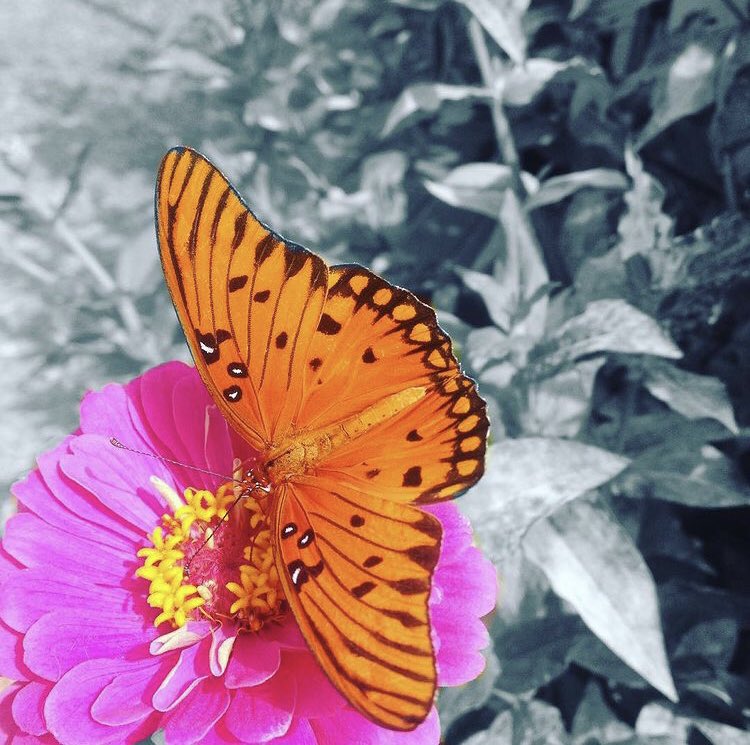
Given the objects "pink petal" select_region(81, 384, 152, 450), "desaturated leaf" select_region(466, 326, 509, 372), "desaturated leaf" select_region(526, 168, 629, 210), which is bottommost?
"desaturated leaf" select_region(466, 326, 509, 372)

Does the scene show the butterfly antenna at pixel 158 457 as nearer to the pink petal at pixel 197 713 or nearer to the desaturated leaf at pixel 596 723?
the pink petal at pixel 197 713

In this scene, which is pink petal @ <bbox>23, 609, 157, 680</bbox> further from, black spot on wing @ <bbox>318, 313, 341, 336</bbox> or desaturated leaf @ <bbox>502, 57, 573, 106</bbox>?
desaturated leaf @ <bbox>502, 57, 573, 106</bbox>

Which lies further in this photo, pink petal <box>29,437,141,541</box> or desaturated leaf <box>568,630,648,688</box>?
desaturated leaf <box>568,630,648,688</box>

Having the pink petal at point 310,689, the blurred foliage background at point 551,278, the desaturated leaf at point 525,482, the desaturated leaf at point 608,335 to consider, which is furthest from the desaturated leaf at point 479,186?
the pink petal at point 310,689

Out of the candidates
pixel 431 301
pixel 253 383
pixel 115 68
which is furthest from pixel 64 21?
pixel 253 383

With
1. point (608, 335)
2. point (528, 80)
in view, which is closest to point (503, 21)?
point (528, 80)

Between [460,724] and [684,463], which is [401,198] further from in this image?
[460,724]

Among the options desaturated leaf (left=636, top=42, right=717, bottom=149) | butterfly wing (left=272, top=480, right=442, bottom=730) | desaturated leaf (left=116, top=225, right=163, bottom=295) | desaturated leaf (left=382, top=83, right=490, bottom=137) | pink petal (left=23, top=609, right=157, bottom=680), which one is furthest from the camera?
desaturated leaf (left=116, top=225, right=163, bottom=295)

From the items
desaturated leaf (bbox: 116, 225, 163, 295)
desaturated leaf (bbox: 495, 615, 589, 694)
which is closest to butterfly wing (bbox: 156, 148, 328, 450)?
desaturated leaf (bbox: 495, 615, 589, 694)

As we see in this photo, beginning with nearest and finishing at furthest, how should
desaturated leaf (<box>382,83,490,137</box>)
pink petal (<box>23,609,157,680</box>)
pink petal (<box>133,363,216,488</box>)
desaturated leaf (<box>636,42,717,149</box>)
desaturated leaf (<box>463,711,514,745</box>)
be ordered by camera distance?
pink petal (<box>23,609,157,680</box>) → pink petal (<box>133,363,216,488</box>) → desaturated leaf (<box>463,711,514,745</box>) → desaturated leaf (<box>636,42,717,149</box>) → desaturated leaf (<box>382,83,490,137</box>)
